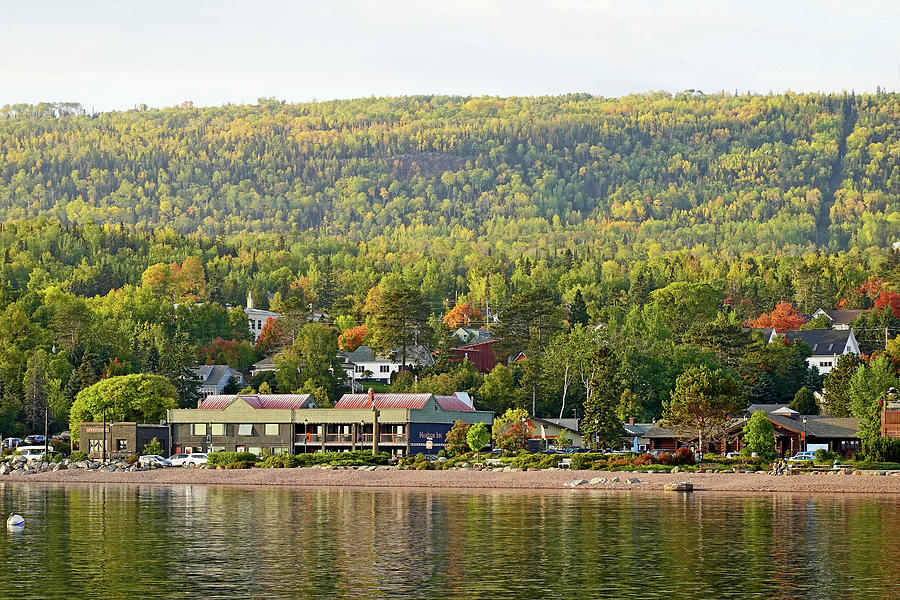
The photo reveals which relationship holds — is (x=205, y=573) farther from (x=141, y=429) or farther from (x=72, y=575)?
(x=141, y=429)

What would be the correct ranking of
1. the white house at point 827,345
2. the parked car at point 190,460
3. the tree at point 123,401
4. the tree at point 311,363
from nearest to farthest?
the parked car at point 190,460 → the tree at point 123,401 → the tree at point 311,363 → the white house at point 827,345

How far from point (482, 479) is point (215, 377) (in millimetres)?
87437

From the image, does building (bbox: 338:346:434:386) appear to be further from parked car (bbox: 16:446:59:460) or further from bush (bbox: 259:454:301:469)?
bush (bbox: 259:454:301:469)

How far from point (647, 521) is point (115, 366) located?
11051cm

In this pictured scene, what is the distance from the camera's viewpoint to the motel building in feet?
447

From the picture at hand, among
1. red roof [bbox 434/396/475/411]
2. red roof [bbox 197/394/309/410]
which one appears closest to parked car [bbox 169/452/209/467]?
red roof [bbox 197/394/309/410]

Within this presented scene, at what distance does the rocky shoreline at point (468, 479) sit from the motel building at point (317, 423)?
1577cm

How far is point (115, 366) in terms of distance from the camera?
16400 cm

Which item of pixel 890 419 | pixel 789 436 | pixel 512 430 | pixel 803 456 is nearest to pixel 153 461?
pixel 512 430

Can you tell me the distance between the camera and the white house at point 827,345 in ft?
605

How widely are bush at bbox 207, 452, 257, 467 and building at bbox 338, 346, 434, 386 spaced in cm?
4981

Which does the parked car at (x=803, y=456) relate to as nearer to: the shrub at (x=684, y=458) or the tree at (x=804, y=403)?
the shrub at (x=684, y=458)

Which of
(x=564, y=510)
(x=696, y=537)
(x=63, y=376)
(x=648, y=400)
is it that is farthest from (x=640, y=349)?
(x=696, y=537)

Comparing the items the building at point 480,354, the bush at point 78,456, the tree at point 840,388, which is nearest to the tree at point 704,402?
the tree at point 840,388
